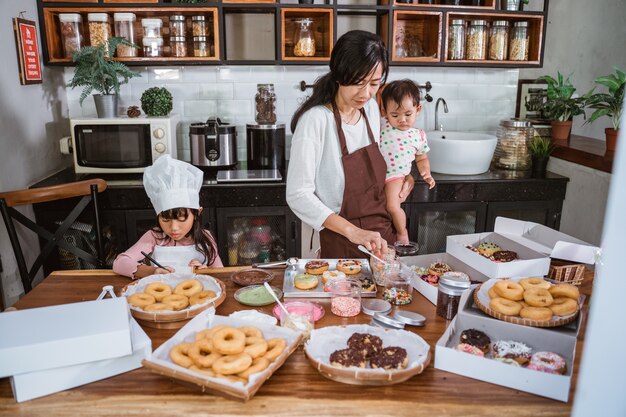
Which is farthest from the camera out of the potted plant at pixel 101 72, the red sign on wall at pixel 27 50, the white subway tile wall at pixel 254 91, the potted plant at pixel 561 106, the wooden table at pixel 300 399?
the white subway tile wall at pixel 254 91

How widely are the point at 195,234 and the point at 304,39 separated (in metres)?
1.89

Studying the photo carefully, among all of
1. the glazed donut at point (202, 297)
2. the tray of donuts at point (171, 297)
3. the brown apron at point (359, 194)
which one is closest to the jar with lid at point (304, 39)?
the brown apron at point (359, 194)

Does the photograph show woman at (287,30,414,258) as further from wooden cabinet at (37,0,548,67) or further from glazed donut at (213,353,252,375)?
wooden cabinet at (37,0,548,67)

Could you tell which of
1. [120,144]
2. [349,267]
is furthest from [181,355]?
[120,144]

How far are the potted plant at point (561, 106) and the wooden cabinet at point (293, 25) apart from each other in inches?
8.4

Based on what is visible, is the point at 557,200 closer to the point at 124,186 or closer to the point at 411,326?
the point at 411,326

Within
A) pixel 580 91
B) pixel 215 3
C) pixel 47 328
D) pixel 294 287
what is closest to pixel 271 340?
pixel 294 287

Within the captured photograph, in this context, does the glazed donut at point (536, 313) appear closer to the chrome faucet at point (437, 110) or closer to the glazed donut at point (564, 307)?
the glazed donut at point (564, 307)

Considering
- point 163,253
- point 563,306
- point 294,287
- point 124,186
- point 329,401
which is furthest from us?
point 124,186

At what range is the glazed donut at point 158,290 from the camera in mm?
1640

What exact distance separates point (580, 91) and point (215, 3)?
3.19 m

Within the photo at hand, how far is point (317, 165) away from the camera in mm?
2197

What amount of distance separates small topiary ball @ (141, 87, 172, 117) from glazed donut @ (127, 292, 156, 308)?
6.97 ft

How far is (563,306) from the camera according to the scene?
152 centimetres
